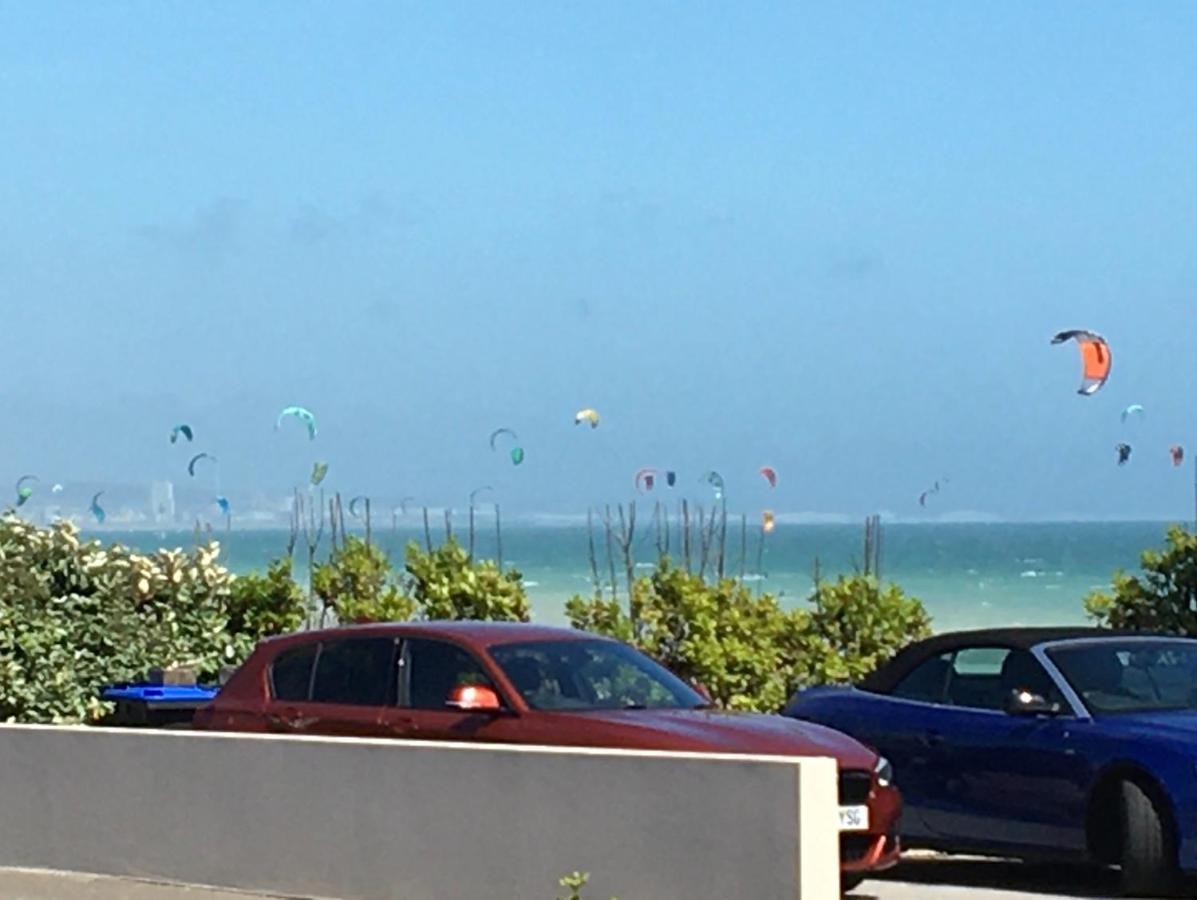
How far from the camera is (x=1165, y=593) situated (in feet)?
68.2

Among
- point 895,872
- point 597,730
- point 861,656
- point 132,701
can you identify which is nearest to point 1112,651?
point 895,872

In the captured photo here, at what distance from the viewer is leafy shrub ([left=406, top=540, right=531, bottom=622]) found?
22000 millimetres

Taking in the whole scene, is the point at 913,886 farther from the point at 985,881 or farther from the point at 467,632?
the point at 467,632

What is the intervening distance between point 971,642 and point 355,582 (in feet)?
30.2

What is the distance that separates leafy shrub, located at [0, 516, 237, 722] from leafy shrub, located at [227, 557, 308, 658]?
0.41 meters

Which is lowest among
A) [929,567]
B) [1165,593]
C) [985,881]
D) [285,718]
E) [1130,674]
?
[929,567]

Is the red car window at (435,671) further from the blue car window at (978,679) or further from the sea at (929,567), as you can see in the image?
the sea at (929,567)

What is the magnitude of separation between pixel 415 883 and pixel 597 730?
131 cm

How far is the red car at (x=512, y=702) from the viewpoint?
1313 cm

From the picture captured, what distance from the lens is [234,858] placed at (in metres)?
13.5

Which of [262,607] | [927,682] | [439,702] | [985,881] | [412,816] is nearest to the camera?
[412,816]

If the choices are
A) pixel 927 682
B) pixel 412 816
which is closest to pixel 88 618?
pixel 927 682

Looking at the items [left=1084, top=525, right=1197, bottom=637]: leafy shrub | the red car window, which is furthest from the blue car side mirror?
[left=1084, top=525, right=1197, bottom=637]: leafy shrub

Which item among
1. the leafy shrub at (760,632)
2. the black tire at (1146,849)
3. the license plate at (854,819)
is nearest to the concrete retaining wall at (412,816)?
the license plate at (854,819)
